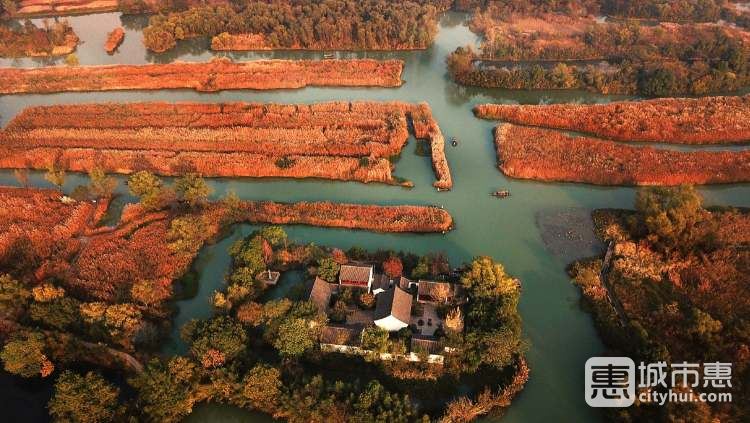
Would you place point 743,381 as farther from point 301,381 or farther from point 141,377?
point 141,377

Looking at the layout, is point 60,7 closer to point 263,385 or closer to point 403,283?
point 403,283

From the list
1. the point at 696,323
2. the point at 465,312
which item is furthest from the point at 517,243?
the point at 696,323

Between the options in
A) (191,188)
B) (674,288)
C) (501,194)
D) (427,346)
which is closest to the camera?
(427,346)

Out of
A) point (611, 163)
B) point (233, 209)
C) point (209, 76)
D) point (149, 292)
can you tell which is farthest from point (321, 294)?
point (209, 76)

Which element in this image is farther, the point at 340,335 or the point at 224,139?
the point at 224,139

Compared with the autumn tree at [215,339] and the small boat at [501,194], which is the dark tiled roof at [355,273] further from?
the small boat at [501,194]

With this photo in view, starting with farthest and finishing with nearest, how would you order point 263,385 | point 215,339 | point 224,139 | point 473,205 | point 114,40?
point 114,40 < point 224,139 < point 473,205 < point 215,339 < point 263,385

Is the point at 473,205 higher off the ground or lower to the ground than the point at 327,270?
higher
